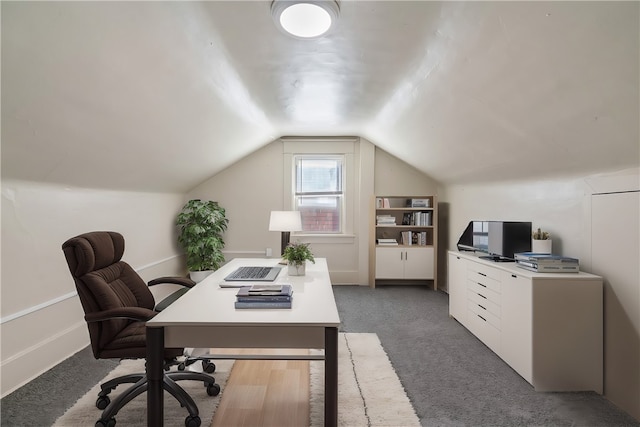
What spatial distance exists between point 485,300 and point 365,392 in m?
1.49

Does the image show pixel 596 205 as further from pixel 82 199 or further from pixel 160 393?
pixel 82 199

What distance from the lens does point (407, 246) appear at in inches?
209

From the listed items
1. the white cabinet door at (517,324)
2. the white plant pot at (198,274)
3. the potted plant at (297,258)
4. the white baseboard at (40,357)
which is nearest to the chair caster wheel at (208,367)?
the potted plant at (297,258)

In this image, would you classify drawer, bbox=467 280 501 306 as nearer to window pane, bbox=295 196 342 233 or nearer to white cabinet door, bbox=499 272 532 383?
white cabinet door, bbox=499 272 532 383

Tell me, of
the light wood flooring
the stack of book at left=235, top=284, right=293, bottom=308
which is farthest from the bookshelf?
the stack of book at left=235, top=284, right=293, bottom=308

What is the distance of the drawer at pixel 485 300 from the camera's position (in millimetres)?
2941

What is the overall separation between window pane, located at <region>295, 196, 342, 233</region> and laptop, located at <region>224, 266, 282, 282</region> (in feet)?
9.62

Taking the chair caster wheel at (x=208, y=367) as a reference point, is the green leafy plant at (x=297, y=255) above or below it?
above

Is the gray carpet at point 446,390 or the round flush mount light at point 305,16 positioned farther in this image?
the gray carpet at point 446,390

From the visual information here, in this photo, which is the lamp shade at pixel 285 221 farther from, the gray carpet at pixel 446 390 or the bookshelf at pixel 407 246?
the bookshelf at pixel 407 246

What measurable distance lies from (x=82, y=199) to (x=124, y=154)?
582 millimetres

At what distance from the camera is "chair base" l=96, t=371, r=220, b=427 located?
1.92 metres

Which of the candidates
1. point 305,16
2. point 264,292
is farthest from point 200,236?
point 305,16

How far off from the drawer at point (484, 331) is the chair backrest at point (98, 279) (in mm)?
2797
